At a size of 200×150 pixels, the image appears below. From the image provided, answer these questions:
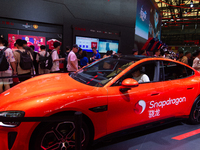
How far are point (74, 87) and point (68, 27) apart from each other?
5923 millimetres

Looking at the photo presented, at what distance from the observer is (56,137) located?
1.79 meters

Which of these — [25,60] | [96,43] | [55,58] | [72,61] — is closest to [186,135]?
[72,61]

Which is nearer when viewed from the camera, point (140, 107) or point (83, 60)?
point (140, 107)

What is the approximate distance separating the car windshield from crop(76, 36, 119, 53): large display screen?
5.15 m

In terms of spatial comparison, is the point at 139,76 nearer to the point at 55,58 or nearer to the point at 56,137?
the point at 56,137

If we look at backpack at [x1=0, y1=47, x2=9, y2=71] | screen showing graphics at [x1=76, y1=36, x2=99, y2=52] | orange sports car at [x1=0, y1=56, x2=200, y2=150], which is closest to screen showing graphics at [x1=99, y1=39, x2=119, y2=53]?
screen showing graphics at [x1=76, y1=36, x2=99, y2=52]

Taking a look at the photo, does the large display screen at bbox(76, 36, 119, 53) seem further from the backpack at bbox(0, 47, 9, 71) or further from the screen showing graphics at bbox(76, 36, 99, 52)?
the backpack at bbox(0, 47, 9, 71)

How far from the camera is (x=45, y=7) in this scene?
652cm

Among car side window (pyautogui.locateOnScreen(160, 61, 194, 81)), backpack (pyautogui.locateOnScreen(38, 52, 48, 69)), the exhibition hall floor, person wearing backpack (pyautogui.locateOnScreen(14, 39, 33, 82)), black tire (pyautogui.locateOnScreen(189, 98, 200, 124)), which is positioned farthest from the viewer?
backpack (pyautogui.locateOnScreen(38, 52, 48, 69))

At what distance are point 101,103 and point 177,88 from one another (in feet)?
4.97

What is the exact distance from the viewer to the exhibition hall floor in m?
2.39

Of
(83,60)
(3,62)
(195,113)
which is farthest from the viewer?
(83,60)

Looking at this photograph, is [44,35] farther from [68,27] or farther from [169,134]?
[169,134]

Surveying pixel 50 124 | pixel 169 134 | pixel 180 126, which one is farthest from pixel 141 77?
pixel 50 124
